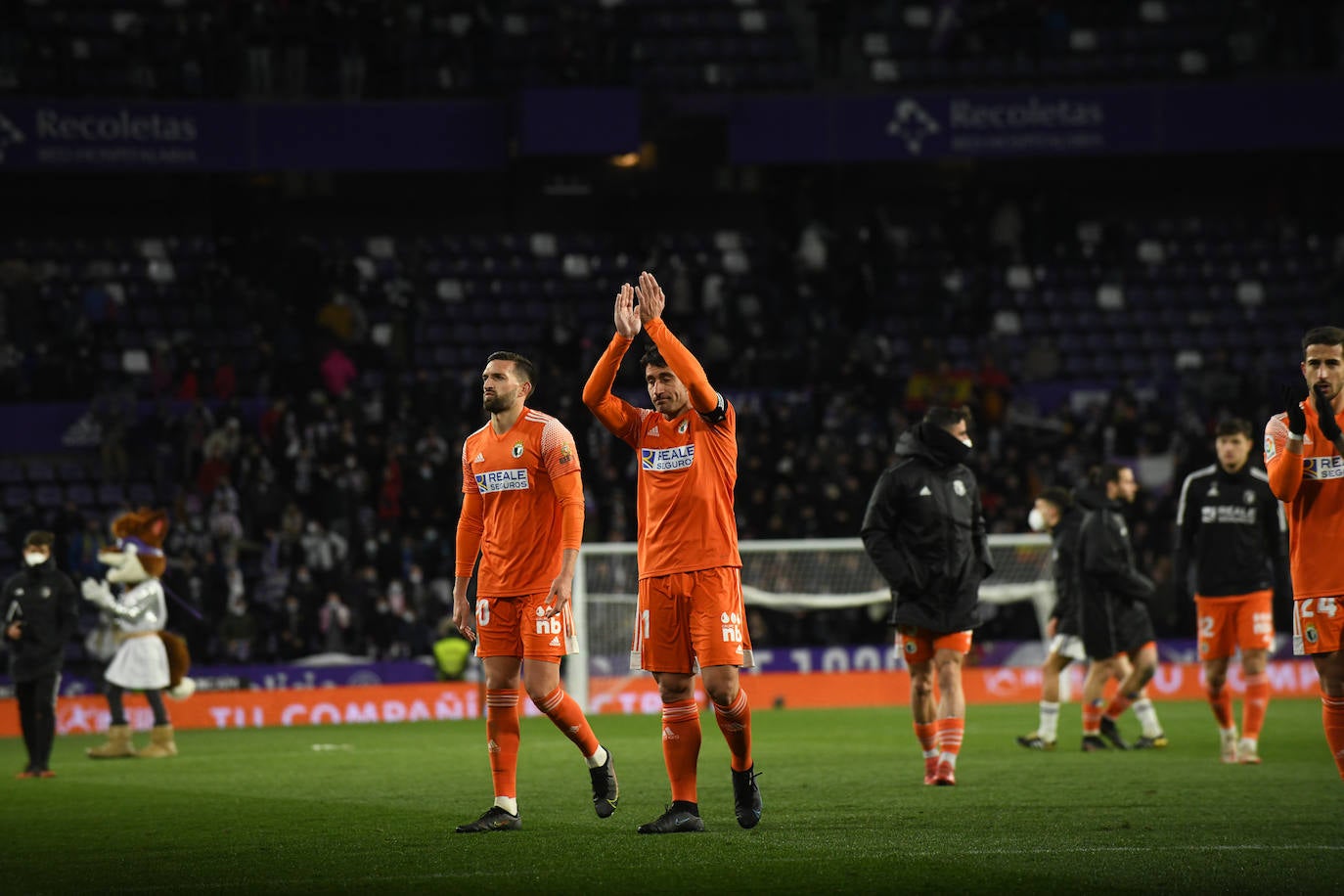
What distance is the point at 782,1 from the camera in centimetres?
3191

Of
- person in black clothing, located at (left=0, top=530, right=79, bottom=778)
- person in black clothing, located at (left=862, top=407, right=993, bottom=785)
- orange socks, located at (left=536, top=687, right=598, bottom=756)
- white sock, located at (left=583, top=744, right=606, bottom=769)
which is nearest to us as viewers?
orange socks, located at (left=536, top=687, right=598, bottom=756)

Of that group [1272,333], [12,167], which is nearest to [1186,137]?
[1272,333]

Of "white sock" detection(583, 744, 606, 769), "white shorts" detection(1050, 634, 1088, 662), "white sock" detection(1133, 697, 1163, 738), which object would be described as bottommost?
"white sock" detection(1133, 697, 1163, 738)

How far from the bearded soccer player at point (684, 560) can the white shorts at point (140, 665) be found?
26.5 feet

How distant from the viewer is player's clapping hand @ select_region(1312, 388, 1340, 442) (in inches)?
323

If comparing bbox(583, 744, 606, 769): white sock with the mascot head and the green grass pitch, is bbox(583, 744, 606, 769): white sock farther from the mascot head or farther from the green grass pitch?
the mascot head

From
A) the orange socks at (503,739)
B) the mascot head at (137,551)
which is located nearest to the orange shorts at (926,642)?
the orange socks at (503,739)

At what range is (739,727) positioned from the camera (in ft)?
28.7

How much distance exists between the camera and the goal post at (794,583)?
21266mm

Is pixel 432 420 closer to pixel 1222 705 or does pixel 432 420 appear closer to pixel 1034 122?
pixel 1034 122

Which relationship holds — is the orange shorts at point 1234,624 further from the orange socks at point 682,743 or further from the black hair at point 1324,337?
the orange socks at point 682,743

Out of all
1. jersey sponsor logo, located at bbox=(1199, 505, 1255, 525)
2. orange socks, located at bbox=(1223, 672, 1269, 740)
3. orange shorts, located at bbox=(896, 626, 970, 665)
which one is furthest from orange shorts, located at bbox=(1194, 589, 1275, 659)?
orange shorts, located at bbox=(896, 626, 970, 665)

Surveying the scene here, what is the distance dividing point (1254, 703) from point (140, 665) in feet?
30.4

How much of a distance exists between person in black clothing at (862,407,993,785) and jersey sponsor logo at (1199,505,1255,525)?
2.48 meters
